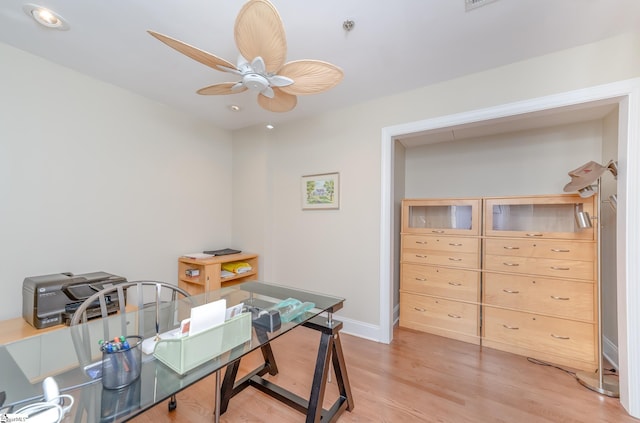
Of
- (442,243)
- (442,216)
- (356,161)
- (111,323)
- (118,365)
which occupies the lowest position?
(111,323)

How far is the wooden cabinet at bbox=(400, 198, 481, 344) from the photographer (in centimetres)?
263

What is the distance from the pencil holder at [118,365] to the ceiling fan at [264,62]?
48.6 inches

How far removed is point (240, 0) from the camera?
1.48 metres

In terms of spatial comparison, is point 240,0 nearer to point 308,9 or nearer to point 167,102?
point 308,9

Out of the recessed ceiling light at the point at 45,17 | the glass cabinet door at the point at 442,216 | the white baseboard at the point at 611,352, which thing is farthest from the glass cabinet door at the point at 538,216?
the recessed ceiling light at the point at 45,17

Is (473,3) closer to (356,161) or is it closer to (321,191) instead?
(356,161)

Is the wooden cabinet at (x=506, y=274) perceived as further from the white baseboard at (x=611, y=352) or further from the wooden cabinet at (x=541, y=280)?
the white baseboard at (x=611, y=352)

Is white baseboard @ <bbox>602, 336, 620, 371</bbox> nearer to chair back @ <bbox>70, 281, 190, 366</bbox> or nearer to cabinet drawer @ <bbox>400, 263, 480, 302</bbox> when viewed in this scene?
cabinet drawer @ <bbox>400, 263, 480, 302</bbox>

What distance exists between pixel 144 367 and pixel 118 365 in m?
0.15

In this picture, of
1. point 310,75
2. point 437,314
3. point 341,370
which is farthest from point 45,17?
point 437,314

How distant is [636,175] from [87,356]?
3133mm

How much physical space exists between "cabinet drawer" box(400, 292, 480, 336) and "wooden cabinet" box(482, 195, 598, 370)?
0.39ft

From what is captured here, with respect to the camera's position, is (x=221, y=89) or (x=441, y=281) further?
(x=441, y=281)

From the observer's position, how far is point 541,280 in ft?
7.66
